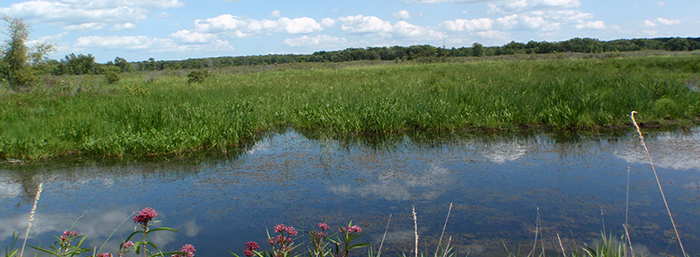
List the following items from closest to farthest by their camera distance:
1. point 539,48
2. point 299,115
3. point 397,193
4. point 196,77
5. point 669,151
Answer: point 397,193 → point 669,151 → point 299,115 → point 196,77 → point 539,48

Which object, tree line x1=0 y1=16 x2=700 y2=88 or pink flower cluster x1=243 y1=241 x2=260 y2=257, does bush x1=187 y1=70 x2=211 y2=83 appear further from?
pink flower cluster x1=243 y1=241 x2=260 y2=257

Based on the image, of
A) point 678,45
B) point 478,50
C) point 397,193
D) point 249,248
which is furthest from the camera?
point 478,50

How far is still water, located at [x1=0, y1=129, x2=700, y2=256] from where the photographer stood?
348 centimetres

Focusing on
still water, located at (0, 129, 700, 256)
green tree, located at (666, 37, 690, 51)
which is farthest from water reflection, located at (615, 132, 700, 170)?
green tree, located at (666, 37, 690, 51)

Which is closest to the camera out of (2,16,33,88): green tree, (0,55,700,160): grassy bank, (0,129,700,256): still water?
(0,129,700,256): still water

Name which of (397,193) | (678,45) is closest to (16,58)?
(397,193)

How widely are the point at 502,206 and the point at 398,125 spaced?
3.97 m

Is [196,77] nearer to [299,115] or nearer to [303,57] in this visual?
[299,115]

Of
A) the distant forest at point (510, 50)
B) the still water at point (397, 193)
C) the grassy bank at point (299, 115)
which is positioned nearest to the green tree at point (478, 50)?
the distant forest at point (510, 50)

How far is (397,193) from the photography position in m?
4.52

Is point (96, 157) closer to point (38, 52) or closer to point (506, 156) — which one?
point (506, 156)

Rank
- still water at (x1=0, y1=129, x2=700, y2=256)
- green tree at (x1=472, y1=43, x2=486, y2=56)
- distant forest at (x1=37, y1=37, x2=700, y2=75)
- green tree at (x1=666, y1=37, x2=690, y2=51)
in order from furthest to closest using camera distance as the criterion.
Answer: green tree at (x1=472, y1=43, x2=486, y2=56) < distant forest at (x1=37, y1=37, x2=700, y2=75) < green tree at (x1=666, y1=37, x2=690, y2=51) < still water at (x1=0, y1=129, x2=700, y2=256)

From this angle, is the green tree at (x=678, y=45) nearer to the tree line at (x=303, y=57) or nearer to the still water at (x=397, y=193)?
the tree line at (x=303, y=57)

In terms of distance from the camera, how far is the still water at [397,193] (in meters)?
3.48
